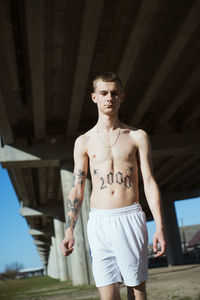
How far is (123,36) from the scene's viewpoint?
1154cm

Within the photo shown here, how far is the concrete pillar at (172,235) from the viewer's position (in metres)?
33.4

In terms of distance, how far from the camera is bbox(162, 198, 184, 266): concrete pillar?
1315 inches

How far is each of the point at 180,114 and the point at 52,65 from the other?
7.65 meters

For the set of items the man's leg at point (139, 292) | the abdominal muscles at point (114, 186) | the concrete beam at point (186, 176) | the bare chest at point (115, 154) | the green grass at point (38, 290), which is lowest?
the green grass at point (38, 290)

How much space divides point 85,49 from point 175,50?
100 inches

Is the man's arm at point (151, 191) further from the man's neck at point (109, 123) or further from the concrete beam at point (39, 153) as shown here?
the concrete beam at point (39, 153)

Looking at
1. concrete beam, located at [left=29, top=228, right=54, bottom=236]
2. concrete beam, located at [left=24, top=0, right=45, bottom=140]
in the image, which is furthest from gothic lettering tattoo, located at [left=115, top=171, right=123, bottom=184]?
concrete beam, located at [left=29, top=228, right=54, bottom=236]

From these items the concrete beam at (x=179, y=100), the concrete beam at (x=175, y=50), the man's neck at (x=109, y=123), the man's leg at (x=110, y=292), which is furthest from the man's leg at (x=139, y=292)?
the concrete beam at (x=179, y=100)

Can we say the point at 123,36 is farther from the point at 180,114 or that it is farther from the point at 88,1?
the point at 180,114

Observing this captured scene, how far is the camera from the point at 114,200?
131 inches

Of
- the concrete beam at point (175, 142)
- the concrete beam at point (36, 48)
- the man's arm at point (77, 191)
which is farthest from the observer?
the concrete beam at point (175, 142)

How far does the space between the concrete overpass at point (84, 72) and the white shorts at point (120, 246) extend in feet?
21.4

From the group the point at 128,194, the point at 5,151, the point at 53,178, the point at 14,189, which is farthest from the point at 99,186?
the point at 14,189

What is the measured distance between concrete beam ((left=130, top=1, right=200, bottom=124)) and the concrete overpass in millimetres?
26
